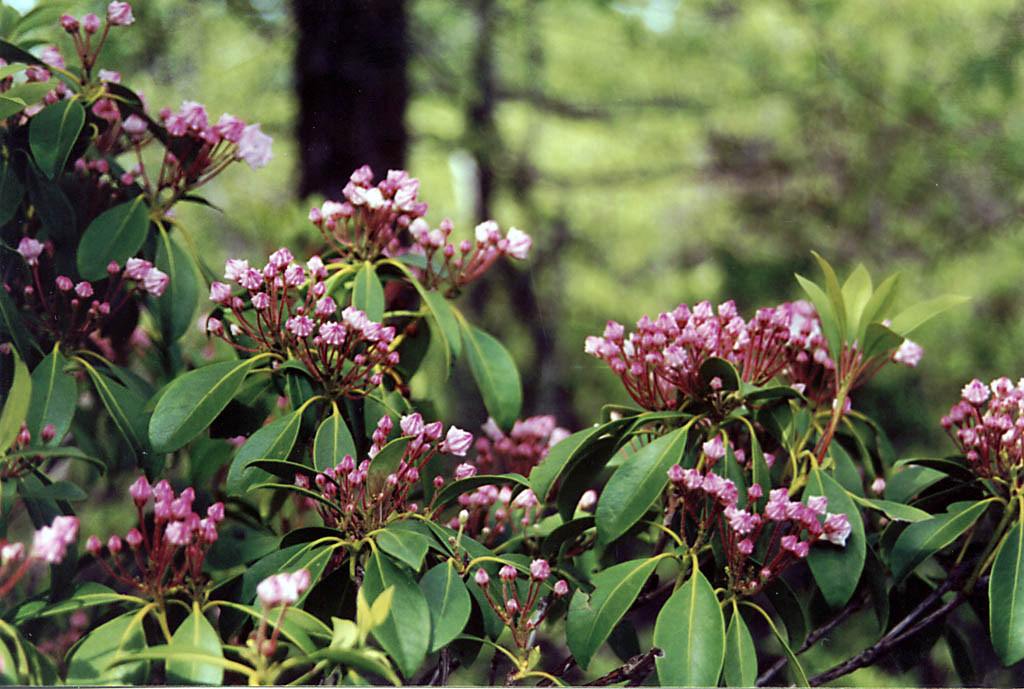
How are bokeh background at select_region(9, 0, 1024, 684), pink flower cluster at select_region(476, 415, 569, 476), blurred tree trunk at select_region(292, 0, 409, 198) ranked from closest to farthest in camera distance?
1. pink flower cluster at select_region(476, 415, 569, 476)
2. blurred tree trunk at select_region(292, 0, 409, 198)
3. bokeh background at select_region(9, 0, 1024, 684)

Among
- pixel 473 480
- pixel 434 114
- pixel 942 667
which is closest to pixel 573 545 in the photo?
pixel 473 480

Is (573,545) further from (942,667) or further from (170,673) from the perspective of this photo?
(942,667)

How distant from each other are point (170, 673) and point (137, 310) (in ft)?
1.60

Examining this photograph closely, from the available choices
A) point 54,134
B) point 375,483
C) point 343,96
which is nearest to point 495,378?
point 375,483

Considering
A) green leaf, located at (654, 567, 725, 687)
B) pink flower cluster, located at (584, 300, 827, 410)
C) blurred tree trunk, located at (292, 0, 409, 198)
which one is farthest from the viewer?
blurred tree trunk, located at (292, 0, 409, 198)

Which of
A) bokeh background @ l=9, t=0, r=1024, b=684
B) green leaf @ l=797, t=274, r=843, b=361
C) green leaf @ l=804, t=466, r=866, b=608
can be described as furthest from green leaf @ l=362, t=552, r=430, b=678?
bokeh background @ l=9, t=0, r=1024, b=684

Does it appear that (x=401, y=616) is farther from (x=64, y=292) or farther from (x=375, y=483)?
(x=64, y=292)

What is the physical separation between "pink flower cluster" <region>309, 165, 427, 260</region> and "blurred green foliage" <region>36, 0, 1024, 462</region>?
46.4 inches

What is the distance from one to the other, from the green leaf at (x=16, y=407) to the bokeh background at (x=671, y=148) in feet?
3.85

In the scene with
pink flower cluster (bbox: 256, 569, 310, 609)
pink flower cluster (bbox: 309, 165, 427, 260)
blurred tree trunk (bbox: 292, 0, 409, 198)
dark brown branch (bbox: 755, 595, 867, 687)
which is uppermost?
blurred tree trunk (bbox: 292, 0, 409, 198)

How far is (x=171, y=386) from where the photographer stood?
0.72 m

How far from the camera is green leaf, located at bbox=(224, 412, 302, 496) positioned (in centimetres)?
69

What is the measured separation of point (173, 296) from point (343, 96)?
37.1 inches

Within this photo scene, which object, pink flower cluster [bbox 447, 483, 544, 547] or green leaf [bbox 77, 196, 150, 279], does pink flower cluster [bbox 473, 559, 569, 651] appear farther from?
green leaf [bbox 77, 196, 150, 279]
